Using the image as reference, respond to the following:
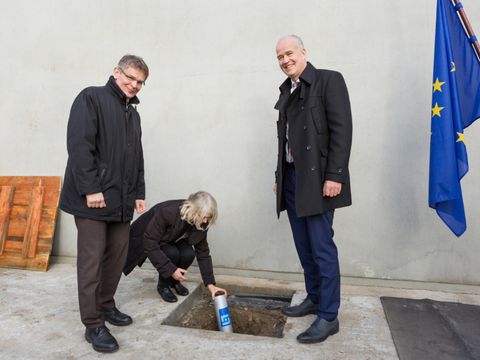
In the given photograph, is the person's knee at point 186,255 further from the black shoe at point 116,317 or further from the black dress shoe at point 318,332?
the black dress shoe at point 318,332

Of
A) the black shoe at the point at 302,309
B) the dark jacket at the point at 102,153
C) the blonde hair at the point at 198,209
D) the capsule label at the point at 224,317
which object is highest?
the dark jacket at the point at 102,153

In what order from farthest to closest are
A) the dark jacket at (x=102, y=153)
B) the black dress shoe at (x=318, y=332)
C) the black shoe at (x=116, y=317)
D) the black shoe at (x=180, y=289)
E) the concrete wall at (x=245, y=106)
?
the concrete wall at (x=245, y=106)
the black shoe at (x=180, y=289)
the black shoe at (x=116, y=317)
the black dress shoe at (x=318, y=332)
the dark jacket at (x=102, y=153)

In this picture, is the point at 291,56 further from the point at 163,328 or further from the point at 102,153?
the point at 163,328

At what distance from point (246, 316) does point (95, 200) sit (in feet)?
5.07

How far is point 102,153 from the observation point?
2.26 meters

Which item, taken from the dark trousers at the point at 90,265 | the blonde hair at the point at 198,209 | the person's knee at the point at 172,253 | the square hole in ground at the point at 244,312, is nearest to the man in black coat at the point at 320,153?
the square hole in ground at the point at 244,312

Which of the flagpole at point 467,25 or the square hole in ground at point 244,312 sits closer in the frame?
the flagpole at point 467,25

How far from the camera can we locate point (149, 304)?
113 inches

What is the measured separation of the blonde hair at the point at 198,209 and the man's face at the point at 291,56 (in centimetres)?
101

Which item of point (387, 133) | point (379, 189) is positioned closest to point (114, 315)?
point (379, 189)

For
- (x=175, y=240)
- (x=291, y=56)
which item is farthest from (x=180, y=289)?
(x=291, y=56)

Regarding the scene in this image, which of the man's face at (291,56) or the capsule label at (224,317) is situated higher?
the man's face at (291,56)

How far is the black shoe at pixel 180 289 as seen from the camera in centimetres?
306

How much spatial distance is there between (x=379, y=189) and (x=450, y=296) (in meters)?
1.00
